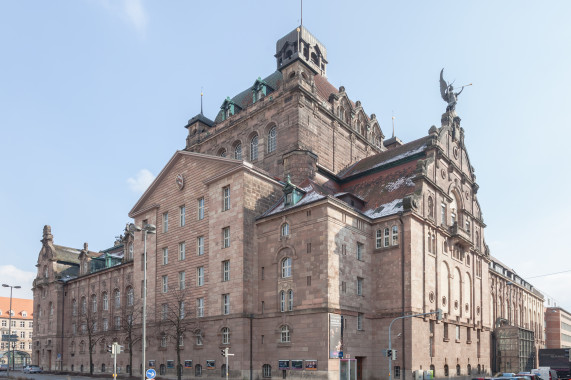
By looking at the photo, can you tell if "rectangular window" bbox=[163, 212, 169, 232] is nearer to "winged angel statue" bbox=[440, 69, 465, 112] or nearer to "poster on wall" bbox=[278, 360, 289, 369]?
"poster on wall" bbox=[278, 360, 289, 369]

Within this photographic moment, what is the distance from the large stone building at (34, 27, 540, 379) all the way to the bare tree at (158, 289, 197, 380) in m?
0.19

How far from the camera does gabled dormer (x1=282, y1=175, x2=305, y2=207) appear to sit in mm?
44844

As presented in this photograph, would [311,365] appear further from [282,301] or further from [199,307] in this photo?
[199,307]

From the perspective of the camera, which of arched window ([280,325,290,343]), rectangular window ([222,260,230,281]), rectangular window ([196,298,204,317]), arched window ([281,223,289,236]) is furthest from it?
rectangular window ([196,298,204,317])

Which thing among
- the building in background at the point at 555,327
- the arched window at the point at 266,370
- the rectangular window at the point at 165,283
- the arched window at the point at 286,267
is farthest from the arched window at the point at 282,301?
the building in background at the point at 555,327

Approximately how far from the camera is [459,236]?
170ft

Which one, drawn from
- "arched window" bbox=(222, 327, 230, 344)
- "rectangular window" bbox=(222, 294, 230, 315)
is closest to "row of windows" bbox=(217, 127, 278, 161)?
"rectangular window" bbox=(222, 294, 230, 315)

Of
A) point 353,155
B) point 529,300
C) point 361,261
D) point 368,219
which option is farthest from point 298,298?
point 529,300

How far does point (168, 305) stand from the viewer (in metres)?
51.0

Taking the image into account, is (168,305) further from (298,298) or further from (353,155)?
(353,155)

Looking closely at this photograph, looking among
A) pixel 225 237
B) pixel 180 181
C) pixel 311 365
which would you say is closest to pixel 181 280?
pixel 225 237

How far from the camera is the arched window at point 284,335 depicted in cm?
4158

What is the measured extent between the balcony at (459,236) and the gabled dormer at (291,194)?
16.6m

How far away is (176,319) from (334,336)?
17115 mm
